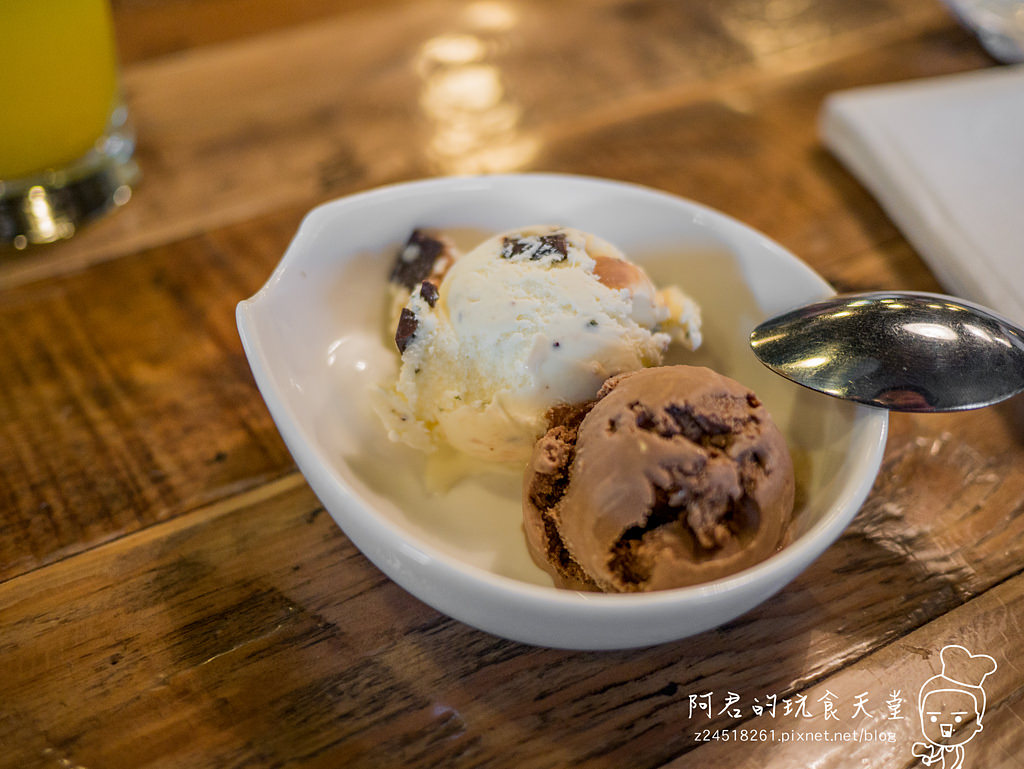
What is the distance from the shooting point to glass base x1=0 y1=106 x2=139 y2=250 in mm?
1131

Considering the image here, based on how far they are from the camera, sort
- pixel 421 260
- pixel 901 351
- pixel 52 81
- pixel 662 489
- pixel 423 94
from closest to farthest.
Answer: pixel 662 489 → pixel 901 351 → pixel 421 260 → pixel 52 81 → pixel 423 94

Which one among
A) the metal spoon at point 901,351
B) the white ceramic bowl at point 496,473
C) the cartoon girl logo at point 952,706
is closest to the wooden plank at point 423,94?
the white ceramic bowl at point 496,473

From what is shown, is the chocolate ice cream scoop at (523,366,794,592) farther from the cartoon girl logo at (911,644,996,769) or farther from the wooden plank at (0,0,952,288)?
the wooden plank at (0,0,952,288)

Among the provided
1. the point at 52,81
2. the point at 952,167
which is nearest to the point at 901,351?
the point at 952,167

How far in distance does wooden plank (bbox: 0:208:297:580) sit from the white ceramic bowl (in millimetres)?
155

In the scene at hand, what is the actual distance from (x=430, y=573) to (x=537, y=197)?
0.51 meters

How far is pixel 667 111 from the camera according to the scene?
54.3 inches

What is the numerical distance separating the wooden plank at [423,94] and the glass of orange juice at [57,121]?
0.04 meters

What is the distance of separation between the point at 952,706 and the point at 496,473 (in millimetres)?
471

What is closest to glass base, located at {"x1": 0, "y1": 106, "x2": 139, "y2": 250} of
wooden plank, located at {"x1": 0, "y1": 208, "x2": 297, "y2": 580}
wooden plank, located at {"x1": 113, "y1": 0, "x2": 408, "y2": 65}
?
wooden plank, located at {"x1": 0, "y1": 208, "x2": 297, "y2": 580}

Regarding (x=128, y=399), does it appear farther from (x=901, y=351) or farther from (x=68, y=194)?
(x=901, y=351)

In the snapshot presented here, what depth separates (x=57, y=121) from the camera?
3.67 feet

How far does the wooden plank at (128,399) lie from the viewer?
2.78 feet

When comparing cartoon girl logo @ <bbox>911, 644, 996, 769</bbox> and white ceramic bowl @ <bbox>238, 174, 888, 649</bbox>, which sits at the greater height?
white ceramic bowl @ <bbox>238, 174, 888, 649</bbox>
